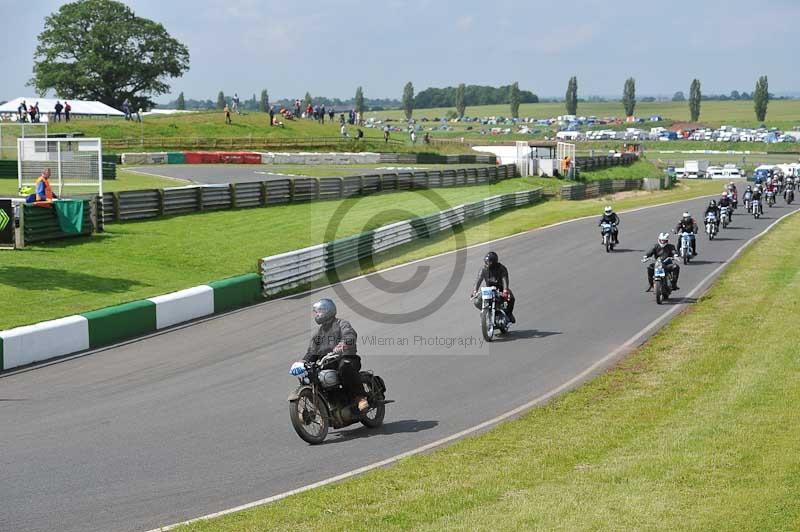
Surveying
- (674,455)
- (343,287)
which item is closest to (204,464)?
(674,455)

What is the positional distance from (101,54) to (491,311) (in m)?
88.5

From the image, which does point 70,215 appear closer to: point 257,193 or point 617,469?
point 257,193

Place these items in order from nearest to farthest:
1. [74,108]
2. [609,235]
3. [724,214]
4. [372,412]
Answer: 1. [372,412]
2. [609,235]
3. [724,214]
4. [74,108]

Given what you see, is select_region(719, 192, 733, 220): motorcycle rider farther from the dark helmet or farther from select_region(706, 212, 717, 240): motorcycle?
the dark helmet

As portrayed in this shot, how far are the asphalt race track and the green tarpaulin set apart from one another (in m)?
8.02

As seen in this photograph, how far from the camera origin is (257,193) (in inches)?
1563

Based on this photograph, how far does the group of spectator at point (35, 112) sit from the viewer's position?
6061 cm

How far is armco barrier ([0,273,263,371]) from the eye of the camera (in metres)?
16.7

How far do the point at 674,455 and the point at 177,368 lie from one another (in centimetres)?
856

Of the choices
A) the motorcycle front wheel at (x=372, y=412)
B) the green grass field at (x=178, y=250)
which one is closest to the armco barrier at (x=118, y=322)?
the green grass field at (x=178, y=250)

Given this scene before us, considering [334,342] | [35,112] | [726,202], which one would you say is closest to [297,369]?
[334,342]

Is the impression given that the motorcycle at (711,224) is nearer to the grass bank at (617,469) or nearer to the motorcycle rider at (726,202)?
the motorcycle rider at (726,202)

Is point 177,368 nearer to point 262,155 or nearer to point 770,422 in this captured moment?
point 770,422

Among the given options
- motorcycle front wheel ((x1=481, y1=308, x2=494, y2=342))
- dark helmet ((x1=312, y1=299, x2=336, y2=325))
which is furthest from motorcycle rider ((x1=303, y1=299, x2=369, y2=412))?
motorcycle front wheel ((x1=481, y1=308, x2=494, y2=342))
